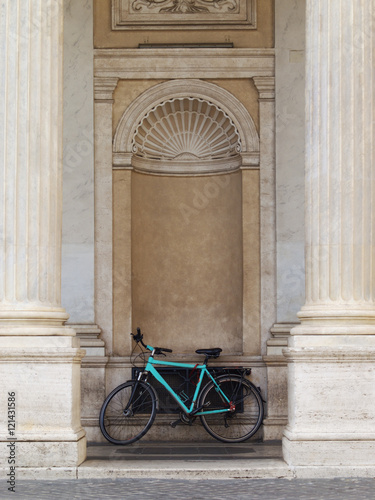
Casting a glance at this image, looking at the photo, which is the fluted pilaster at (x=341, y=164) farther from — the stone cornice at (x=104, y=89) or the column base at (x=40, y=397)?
the stone cornice at (x=104, y=89)

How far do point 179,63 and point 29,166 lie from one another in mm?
4460

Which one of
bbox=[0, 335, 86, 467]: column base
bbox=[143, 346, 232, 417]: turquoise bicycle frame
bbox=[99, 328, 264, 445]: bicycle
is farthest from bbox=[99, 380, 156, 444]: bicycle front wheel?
bbox=[0, 335, 86, 467]: column base

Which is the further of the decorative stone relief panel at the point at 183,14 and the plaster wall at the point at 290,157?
the decorative stone relief panel at the point at 183,14

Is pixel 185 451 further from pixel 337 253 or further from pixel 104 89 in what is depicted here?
pixel 104 89

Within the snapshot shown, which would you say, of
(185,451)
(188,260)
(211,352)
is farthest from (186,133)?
(185,451)

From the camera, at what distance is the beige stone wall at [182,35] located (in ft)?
42.9

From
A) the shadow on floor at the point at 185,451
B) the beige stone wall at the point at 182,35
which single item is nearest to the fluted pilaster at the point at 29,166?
the shadow on floor at the point at 185,451

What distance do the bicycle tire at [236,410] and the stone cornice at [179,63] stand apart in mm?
4640

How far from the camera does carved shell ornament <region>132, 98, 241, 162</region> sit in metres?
13.3

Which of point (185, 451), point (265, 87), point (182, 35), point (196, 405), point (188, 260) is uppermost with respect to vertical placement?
point (182, 35)

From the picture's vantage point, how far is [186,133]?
13656 mm

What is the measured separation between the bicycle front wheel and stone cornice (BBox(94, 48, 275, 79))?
4.72 metres

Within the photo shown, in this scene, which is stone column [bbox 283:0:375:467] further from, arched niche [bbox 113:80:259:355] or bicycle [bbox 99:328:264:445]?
arched niche [bbox 113:80:259:355]

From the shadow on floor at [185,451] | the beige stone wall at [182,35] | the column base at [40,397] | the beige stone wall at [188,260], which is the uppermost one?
the beige stone wall at [182,35]
